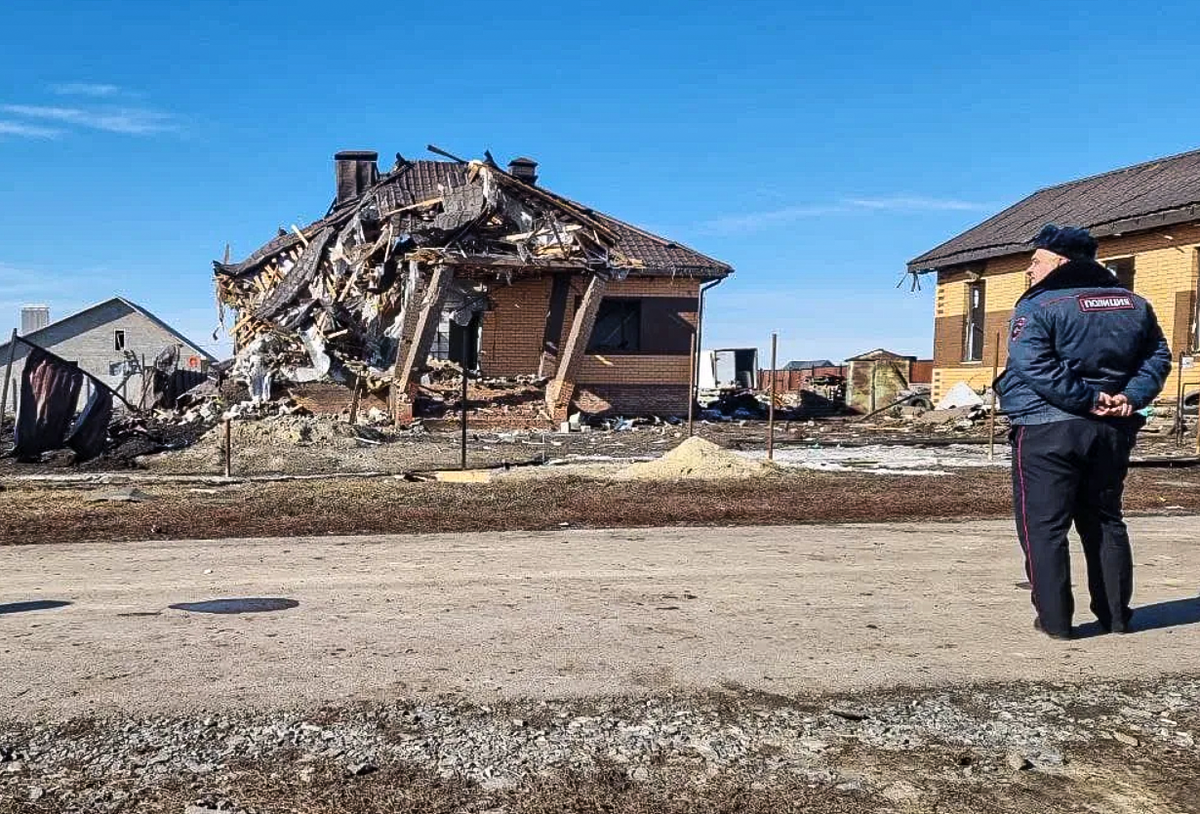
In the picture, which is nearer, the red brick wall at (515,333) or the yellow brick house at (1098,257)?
the yellow brick house at (1098,257)

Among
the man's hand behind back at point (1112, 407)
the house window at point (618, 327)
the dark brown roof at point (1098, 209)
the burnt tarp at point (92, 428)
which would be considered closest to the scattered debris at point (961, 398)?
the dark brown roof at point (1098, 209)

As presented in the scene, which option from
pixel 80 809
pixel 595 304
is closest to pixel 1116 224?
pixel 595 304

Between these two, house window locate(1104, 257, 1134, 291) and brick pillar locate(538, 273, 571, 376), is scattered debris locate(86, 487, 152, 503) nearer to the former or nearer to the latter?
brick pillar locate(538, 273, 571, 376)

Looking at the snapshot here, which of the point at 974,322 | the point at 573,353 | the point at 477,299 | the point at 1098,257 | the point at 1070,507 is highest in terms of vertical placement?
the point at 1098,257

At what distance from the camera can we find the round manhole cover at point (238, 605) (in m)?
5.03

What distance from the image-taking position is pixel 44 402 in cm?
1612

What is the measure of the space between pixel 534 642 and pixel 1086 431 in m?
2.38

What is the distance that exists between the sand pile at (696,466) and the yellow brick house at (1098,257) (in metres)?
8.47

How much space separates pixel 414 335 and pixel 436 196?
6.22 m

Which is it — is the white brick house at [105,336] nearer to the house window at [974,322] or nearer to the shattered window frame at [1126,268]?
the house window at [974,322]

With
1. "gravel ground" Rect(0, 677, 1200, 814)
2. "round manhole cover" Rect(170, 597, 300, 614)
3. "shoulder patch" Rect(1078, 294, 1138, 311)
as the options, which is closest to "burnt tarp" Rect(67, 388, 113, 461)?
"round manhole cover" Rect(170, 597, 300, 614)

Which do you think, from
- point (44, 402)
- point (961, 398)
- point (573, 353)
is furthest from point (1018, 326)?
point (961, 398)

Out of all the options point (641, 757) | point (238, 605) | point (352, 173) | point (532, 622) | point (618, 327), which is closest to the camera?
point (641, 757)

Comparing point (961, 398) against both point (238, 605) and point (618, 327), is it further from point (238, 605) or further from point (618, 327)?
point (238, 605)
